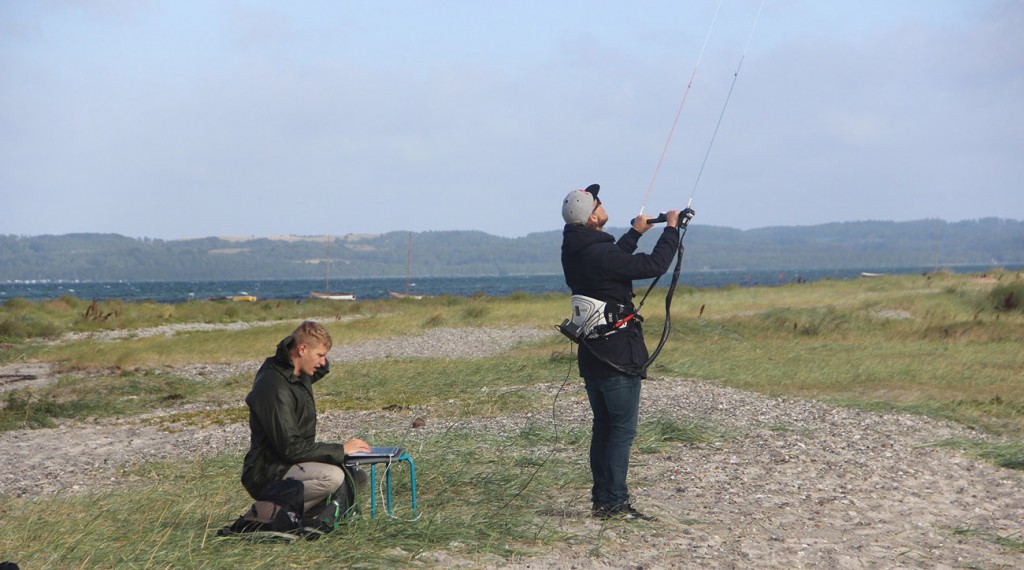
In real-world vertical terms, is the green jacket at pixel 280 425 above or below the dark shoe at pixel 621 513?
above

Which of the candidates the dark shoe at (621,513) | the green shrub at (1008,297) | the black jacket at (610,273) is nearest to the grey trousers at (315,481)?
the black jacket at (610,273)

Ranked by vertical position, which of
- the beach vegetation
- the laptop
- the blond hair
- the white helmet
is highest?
the white helmet

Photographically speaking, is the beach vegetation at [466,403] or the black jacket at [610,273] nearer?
the beach vegetation at [466,403]

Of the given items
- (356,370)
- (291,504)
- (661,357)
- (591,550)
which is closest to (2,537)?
(291,504)

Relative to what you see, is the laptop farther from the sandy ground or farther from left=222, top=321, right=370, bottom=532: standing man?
the sandy ground

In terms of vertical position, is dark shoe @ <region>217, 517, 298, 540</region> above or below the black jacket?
below

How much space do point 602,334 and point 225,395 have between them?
1089 cm

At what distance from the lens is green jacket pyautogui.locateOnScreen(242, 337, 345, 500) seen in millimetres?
5711

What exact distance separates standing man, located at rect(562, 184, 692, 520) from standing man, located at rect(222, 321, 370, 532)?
1.66 metres

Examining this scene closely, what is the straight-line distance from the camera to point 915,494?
313 inches

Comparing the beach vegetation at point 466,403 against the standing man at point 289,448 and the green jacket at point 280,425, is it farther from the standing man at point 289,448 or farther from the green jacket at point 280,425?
the green jacket at point 280,425

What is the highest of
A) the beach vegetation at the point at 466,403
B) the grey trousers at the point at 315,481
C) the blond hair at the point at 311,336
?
the blond hair at the point at 311,336

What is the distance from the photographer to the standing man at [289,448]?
5711 millimetres

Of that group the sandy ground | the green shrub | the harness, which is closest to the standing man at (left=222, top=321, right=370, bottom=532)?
the sandy ground
